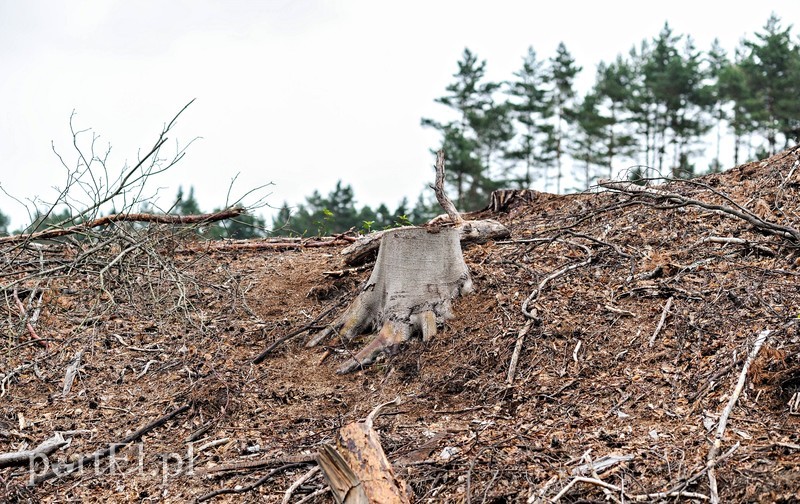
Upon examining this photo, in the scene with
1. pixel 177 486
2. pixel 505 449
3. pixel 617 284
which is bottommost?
pixel 177 486

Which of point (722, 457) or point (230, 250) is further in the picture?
point (230, 250)

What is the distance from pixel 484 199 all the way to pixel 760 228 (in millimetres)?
26456

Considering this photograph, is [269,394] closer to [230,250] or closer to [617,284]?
[617,284]

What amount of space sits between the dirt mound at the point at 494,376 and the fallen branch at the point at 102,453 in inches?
0.7

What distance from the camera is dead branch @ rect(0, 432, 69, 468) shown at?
4738mm

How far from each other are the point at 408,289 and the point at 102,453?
2.58m

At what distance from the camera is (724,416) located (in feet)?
12.3

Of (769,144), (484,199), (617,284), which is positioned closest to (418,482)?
(617,284)

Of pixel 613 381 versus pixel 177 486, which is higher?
pixel 613 381

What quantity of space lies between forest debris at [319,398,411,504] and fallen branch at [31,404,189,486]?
2029mm

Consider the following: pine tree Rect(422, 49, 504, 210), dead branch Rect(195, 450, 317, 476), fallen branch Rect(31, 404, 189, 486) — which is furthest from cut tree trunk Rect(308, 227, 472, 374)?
pine tree Rect(422, 49, 504, 210)

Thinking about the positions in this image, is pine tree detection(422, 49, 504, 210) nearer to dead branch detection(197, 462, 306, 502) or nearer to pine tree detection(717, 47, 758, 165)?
pine tree detection(717, 47, 758, 165)

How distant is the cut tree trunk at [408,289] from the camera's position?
5.79 m

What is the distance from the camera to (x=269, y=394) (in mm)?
5246
